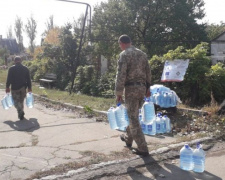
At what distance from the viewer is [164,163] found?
4887mm

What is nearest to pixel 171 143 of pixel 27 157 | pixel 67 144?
pixel 67 144

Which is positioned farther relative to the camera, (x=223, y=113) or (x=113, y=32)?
(x=113, y=32)

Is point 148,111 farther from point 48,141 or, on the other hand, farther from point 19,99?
point 19,99

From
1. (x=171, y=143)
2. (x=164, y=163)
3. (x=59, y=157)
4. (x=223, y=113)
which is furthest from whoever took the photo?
(x=223, y=113)

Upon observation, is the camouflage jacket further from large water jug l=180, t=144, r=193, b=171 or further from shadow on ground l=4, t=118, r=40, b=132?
shadow on ground l=4, t=118, r=40, b=132

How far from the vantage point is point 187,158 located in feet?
14.8

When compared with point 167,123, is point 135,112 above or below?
above

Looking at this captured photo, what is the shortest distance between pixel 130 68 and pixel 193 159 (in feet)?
5.65

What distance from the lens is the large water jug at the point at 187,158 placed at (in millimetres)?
4461

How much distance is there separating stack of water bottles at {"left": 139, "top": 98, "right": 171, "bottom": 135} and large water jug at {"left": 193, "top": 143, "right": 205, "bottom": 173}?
4.92ft

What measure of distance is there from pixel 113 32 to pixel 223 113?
1436 cm

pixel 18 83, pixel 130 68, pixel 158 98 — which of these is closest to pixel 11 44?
pixel 18 83

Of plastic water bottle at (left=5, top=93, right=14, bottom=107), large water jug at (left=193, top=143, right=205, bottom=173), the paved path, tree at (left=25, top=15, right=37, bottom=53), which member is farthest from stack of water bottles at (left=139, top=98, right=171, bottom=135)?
tree at (left=25, top=15, right=37, bottom=53)

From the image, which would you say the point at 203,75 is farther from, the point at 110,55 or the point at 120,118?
the point at 110,55
